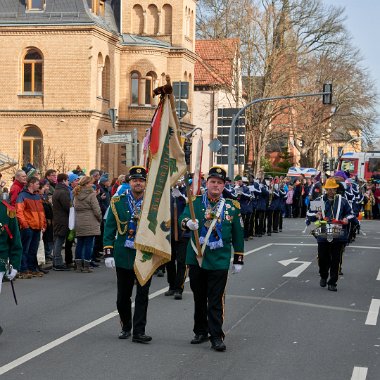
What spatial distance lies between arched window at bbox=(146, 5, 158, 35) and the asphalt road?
38412 mm

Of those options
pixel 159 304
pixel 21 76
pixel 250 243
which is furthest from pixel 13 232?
pixel 21 76

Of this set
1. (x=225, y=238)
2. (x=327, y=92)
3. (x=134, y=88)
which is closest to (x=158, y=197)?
(x=225, y=238)

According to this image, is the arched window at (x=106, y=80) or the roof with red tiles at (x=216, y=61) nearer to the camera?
the arched window at (x=106, y=80)

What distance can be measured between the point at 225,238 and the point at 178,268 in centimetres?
400

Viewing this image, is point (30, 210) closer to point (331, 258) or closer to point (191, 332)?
point (331, 258)

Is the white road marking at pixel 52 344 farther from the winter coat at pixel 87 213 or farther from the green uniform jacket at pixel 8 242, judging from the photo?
the winter coat at pixel 87 213

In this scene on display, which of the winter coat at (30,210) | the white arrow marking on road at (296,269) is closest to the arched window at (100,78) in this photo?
the white arrow marking on road at (296,269)

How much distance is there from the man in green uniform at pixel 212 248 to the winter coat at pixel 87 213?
25.9 ft

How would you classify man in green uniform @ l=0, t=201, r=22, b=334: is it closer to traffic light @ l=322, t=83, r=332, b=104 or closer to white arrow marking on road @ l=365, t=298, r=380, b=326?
white arrow marking on road @ l=365, t=298, r=380, b=326

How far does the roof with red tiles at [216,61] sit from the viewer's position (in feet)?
188

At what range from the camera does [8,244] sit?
10.3 m

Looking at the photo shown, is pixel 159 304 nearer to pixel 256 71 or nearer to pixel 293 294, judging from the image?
pixel 293 294

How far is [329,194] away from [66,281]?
476 cm

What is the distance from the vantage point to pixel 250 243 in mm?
26547
